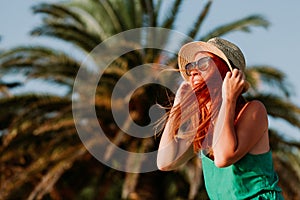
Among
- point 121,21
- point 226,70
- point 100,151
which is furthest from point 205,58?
point 121,21

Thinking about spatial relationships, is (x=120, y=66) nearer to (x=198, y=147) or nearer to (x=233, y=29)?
(x=233, y=29)

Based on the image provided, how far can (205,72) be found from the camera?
2936mm

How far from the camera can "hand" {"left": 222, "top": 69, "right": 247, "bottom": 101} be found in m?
2.75

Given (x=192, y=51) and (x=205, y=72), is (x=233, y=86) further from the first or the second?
(x=192, y=51)

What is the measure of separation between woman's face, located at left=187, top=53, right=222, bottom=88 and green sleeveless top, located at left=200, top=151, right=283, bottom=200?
345mm

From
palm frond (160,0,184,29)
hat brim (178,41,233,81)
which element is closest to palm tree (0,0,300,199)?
palm frond (160,0,184,29)

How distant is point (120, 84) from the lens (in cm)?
1425

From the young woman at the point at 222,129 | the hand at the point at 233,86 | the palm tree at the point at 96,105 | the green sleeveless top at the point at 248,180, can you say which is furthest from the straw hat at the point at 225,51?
the palm tree at the point at 96,105

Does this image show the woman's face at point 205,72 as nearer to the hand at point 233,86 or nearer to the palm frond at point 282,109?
the hand at point 233,86

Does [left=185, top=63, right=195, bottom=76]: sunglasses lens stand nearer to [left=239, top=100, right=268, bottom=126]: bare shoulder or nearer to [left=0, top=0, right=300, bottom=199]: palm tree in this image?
[left=239, top=100, right=268, bottom=126]: bare shoulder

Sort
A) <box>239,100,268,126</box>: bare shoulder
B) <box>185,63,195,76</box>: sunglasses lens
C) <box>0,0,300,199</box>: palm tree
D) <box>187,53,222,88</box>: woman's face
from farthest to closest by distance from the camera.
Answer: <box>0,0,300,199</box>: palm tree, <box>185,63,195,76</box>: sunglasses lens, <box>187,53,222,88</box>: woman's face, <box>239,100,268,126</box>: bare shoulder

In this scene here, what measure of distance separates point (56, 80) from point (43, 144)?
4.44 feet

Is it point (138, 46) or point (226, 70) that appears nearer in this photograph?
point (226, 70)

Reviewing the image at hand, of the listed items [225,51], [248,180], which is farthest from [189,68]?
[248,180]
